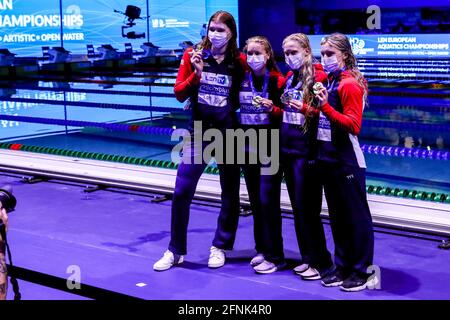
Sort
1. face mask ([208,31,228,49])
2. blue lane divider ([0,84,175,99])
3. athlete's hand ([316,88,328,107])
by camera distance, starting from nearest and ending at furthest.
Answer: athlete's hand ([316,88,328,107])
face mask ([208,31,228,49])
blue lane divider ([0,84,175,99])

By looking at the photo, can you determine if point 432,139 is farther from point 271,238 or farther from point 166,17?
point 166,17

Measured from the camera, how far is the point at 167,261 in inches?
144

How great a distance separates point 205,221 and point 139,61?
15.8 meters

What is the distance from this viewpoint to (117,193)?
539 centimetres

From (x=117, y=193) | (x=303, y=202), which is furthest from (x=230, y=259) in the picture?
(x=117, y=193)

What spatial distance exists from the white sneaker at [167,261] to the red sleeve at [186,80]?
0.80 meters

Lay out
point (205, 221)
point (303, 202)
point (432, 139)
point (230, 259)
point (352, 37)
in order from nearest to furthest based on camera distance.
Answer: point (303, 202), point (230, 259), point (205, 221), point (432, 139), point (352, 37)

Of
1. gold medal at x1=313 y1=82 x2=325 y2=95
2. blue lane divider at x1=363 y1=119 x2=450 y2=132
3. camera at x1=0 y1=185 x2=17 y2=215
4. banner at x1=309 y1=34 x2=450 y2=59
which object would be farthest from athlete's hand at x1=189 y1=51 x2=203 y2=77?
banner at x1=309 y1=34 x2=450 y2=59

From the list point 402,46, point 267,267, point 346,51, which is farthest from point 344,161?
point 402,46

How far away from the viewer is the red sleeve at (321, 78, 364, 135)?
308 cm

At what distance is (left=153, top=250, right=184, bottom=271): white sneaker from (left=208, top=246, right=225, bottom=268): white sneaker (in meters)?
0.16

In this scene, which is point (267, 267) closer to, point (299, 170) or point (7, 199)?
point (299, 170)

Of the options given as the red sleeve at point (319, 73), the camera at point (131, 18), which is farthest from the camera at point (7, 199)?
the camera at point (131, 18)

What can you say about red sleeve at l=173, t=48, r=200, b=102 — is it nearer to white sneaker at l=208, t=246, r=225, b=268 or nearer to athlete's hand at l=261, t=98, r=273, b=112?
athlete's hand at l=261, t=98, r=273, b=112
